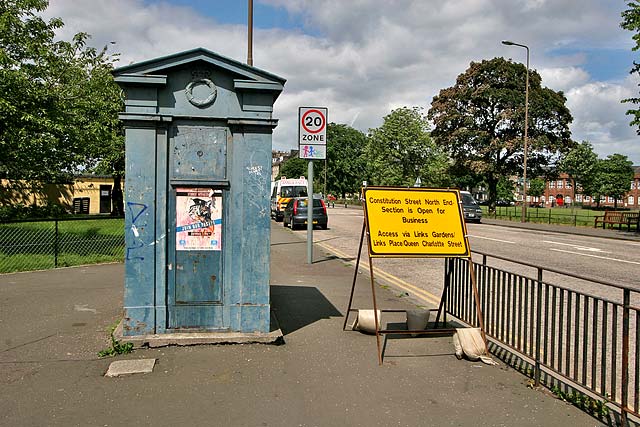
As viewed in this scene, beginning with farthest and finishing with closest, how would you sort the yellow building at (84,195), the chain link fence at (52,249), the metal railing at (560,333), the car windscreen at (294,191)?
the yellow building at (84,195), the car windscreen at (294,191), the chain link fence at (52,249), the metal railing at (560,333)

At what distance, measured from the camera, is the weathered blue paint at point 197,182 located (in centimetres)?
582

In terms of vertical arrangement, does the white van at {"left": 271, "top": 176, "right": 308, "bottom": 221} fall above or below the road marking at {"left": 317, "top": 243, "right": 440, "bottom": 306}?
above

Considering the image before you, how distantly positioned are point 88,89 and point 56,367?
59.6ft

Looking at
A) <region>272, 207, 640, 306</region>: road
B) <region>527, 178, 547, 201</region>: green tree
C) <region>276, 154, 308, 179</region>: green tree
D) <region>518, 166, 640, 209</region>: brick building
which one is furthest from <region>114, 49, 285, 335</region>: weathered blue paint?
<region>527, 178, 547, 201</region>: green tree

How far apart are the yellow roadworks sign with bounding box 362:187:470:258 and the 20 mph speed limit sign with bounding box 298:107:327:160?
6836mm

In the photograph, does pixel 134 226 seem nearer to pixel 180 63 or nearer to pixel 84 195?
pixel 180 63

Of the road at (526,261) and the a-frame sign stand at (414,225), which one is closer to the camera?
the a-frame sign stand at (414,225)

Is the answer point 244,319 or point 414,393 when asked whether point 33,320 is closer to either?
point 244,319

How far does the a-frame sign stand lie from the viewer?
20.0 ft

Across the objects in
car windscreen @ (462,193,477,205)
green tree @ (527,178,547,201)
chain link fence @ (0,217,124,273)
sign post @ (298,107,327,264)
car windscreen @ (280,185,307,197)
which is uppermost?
green tree @ (527,178,547,201)

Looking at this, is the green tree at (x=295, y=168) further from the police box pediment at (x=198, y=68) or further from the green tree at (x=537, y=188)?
the police box pediment at (x=198, y=68)

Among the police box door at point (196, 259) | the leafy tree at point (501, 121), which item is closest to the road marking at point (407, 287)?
the police box door at point (196, 259)

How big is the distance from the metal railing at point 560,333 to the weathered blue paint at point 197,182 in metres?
2.62

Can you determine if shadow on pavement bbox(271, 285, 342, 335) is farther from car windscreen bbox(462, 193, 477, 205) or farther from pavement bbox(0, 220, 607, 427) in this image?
car windscreen bbox(462, 193, 477, 205)
